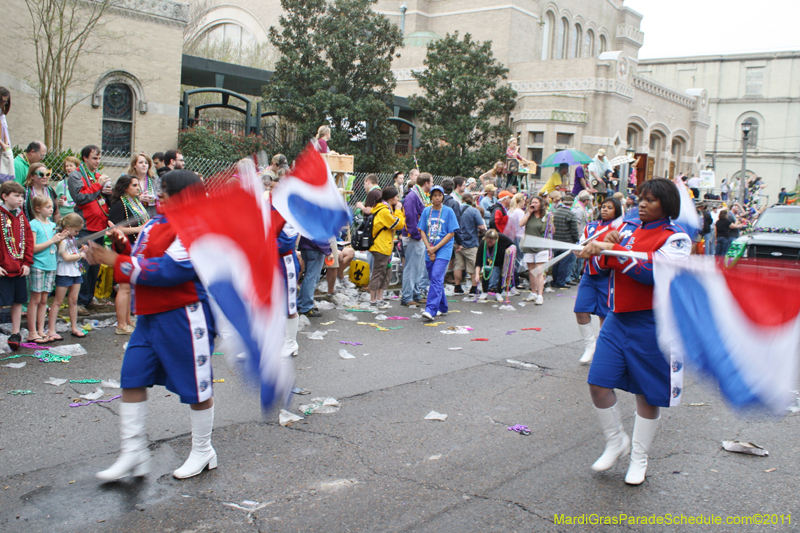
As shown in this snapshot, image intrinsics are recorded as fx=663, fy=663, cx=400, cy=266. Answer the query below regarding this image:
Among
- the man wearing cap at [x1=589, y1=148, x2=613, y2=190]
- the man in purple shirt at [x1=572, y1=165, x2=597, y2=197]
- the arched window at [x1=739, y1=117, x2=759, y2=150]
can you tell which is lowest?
the man in purple shirt at [x1=572, y1=165, x2=597, y2=197]

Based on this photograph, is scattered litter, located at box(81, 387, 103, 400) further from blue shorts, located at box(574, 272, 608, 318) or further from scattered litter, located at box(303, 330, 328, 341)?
blue shorts, located at box(574, 272, 608, 318)

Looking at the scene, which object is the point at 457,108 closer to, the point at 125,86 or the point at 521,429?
the point at 125,86

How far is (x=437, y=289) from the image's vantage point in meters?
9.93

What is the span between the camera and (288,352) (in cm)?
716

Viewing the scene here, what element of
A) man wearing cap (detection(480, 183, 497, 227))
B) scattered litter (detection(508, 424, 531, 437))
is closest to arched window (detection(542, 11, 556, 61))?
man wearing cap (detection(480, 183, 497, 227))

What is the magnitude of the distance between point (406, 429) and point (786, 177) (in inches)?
2503

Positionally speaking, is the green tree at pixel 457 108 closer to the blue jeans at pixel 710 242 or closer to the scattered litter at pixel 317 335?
the blue jeans at pixel 710 242

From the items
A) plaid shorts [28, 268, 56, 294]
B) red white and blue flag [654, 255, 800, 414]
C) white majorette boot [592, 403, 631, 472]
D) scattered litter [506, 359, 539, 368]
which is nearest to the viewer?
red white and blue flag [654, 255, 800, 414]

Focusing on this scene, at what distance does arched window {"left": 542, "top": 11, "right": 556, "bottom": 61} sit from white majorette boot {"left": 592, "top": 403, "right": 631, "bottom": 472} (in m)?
38.3

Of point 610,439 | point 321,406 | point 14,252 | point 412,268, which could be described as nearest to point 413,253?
point 412,268

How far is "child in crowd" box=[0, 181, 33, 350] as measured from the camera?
22.3 feet

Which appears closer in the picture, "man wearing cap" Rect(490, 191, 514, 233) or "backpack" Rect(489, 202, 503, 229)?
"man wearing cap" Rect(490, 191, 514, 233)

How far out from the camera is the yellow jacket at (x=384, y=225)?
10320 mm

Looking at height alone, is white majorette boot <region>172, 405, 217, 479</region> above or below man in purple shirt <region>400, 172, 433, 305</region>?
below
